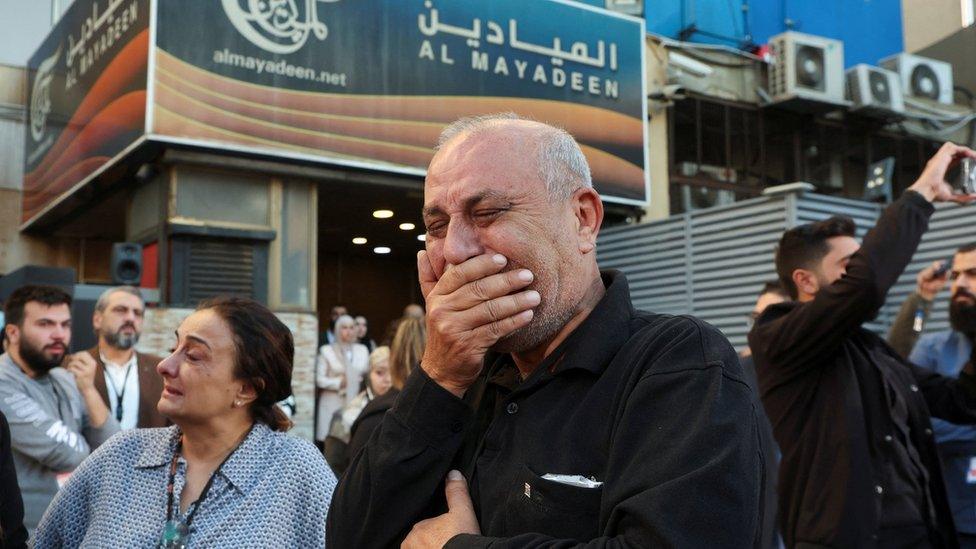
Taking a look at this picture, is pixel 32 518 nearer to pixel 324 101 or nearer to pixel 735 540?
pixel 735 540

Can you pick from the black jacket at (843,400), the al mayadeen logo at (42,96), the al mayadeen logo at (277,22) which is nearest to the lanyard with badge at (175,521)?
the black jacket at (843,400)

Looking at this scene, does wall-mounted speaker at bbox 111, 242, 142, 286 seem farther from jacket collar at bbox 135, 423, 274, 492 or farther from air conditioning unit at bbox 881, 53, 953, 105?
air conditioning unit at bbox 881, 53, 953, 105

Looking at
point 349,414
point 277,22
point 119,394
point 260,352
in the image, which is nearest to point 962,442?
point 260,352

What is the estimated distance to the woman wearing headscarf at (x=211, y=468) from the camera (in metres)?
2.91

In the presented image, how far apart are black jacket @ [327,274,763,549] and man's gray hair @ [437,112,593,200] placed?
221 millimetres

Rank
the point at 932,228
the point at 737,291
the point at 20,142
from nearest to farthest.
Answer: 1. the point at 932,228
2. the point at 737,291
3. the point at 20,142

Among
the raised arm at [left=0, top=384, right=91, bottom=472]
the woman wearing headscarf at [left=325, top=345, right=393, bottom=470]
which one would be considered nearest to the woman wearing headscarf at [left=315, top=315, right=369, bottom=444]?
the woman wearing headscarf at [left=325, top=345, right=393, bottom=470]

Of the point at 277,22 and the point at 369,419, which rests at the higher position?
the point at 277,22

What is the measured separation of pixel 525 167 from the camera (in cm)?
178

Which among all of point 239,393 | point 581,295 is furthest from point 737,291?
point 581,295

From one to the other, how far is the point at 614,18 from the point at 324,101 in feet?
15.8

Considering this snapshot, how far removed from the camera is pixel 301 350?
1120 cm

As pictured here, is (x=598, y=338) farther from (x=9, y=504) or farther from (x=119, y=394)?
(x=119, y=394)

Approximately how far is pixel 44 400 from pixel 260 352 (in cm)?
226
